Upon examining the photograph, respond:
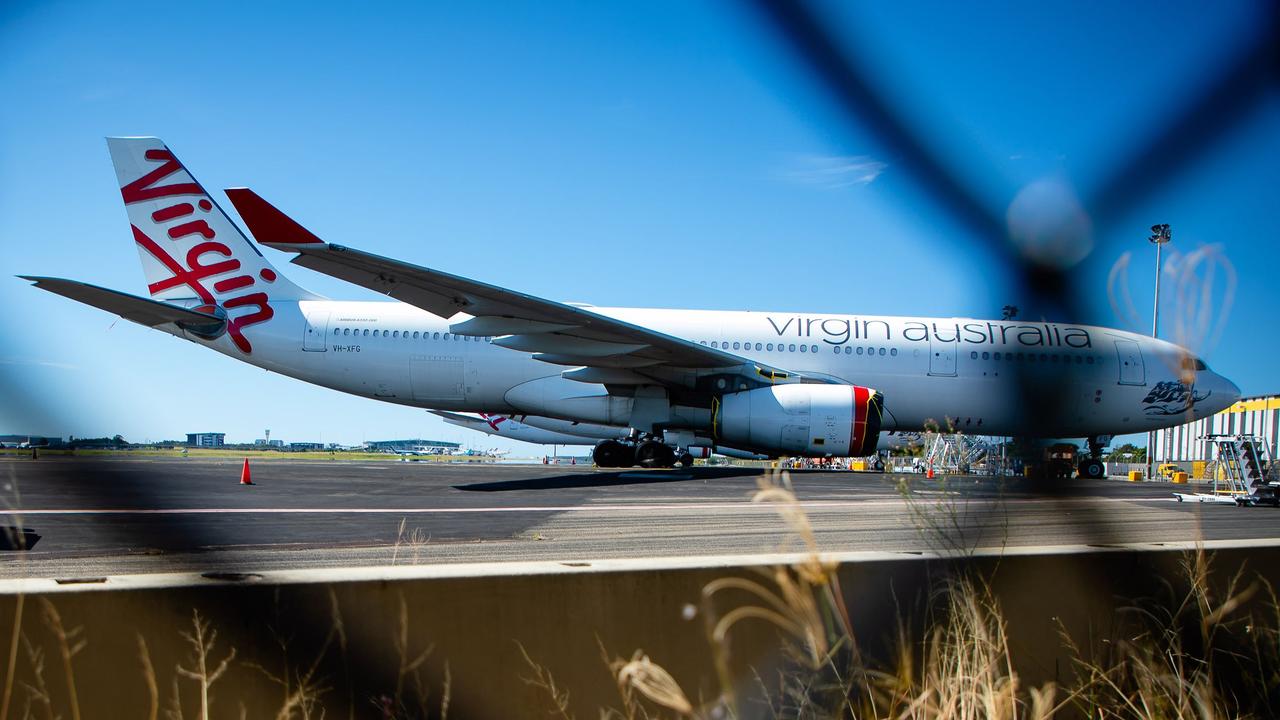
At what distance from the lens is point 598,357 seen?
18.4 meters

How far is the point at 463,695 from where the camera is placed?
245cm

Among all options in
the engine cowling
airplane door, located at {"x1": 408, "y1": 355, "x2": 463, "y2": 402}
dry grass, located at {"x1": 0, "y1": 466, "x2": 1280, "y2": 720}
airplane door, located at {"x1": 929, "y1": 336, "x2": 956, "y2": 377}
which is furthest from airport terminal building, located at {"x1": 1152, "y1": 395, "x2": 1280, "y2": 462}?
airplane door, located at {"x1": 408, "y1": 355, "x2": 463, "y2": 402}

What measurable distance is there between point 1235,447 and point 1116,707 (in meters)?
16.8

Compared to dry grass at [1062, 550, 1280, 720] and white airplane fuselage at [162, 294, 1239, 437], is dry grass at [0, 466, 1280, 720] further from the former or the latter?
white airplane fuselage at [162, 294, 1239, 437]

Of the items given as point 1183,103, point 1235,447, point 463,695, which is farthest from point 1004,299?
point 1235,447

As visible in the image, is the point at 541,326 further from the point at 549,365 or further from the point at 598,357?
the point at 549,365

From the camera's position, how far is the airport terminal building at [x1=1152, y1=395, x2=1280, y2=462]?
4.24m

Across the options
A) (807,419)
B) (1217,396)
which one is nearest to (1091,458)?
(807,419)

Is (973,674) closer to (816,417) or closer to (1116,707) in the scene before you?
(1116,707)

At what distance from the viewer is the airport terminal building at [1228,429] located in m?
4.24

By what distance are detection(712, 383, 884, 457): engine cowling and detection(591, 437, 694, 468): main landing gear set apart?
11.7ft

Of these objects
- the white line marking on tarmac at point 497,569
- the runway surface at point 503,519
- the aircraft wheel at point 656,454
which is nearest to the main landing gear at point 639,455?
the aircraft wheel at point 656,454

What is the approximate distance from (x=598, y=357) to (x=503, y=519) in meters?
7.93

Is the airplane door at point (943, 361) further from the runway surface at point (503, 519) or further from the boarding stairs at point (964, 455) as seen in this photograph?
the boarding stairs at point (964, 455)
